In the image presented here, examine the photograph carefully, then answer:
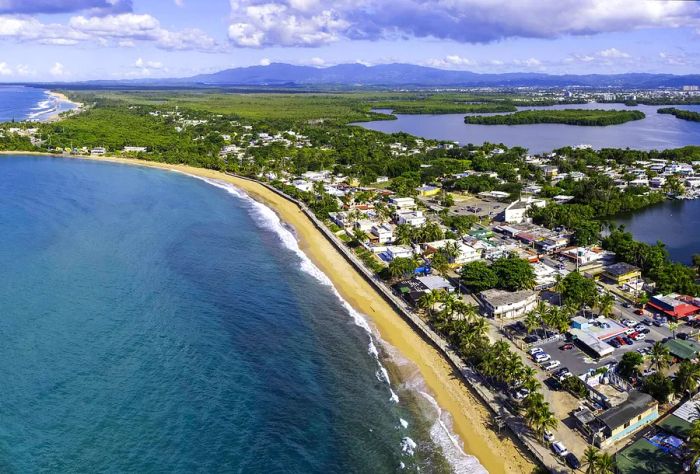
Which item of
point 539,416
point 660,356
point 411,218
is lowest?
point 539,416

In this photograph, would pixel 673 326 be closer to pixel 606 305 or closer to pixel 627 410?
pixel 606 305

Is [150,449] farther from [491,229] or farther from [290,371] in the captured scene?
[491,229]

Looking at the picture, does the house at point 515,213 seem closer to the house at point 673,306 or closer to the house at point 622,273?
the house at point 622,273

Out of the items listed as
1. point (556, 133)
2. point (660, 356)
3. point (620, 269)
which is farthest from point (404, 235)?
point (556, 133)

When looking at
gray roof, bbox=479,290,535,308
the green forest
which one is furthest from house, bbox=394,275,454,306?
the green forest

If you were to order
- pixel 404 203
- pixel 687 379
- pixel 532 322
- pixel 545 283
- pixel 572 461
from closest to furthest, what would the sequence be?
1. pixel 572 461
2. pixel 687 379
3. pixel 532 322
4. pixel 545 283
5. pixel 404 203
